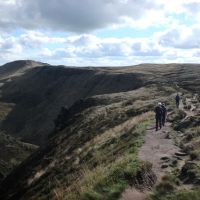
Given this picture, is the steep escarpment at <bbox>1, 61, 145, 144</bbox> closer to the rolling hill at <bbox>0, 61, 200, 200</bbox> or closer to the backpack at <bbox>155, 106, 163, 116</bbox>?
the rolling hill at <bbox>0, 61, 200, 200</bbox>

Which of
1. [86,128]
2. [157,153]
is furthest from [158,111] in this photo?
[86,128]

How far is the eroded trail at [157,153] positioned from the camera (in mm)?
16594

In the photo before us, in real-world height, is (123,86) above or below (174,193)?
below

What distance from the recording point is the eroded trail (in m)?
16.6

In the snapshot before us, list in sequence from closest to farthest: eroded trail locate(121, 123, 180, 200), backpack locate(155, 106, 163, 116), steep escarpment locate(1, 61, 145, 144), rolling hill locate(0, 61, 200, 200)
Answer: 1. eroded trail locate(121, 123, 180, 200)
2. rolling hill locate(0, 61, 200, 200)
3. backpack locate(155, 106, 163, 116)
4. steep escarpment locate(1, 61, 145, 144)

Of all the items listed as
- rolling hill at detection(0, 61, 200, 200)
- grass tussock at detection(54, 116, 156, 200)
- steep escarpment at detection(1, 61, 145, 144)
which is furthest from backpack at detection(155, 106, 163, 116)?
steep escarpment at detection(1, 61, 145, 144)

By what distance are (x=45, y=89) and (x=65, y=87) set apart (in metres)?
16.4

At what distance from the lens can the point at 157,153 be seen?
75.8 ft

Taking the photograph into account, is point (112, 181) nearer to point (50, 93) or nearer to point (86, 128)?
point (86, 128)

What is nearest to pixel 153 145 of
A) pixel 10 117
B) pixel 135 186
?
pixel 135 186

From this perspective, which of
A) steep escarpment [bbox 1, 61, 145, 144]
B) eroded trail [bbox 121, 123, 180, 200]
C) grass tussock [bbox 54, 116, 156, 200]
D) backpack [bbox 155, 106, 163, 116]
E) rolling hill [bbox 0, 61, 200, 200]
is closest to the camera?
grass tussock [bbox 54, 116, 156, 200]

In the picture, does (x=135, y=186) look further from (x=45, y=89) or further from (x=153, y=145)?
(x=45, y=89)

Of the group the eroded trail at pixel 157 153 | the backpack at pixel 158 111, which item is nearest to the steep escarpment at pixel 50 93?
the backpack at pixel 158 111

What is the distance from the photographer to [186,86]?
88.9 m
